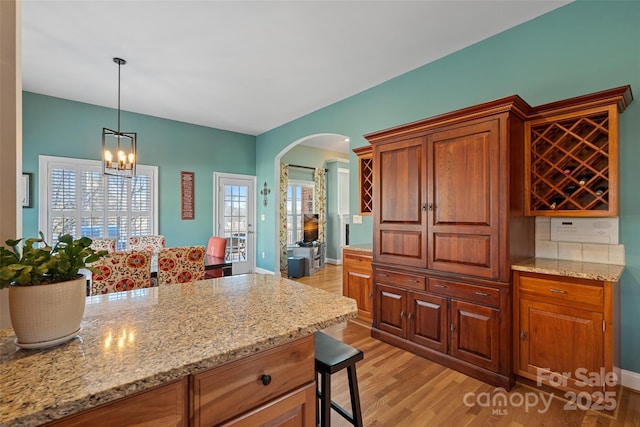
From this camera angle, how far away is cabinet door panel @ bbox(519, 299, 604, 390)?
1912mm

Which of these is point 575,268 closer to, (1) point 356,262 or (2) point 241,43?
(1) point 356,262

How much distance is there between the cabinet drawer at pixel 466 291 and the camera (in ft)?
7.33

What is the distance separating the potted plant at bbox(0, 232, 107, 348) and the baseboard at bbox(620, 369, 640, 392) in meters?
3.40

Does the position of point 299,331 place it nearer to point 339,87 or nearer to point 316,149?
point 339,87

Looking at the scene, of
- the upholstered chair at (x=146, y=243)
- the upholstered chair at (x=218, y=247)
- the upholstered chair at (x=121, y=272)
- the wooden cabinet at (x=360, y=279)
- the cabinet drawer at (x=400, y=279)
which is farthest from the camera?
the upholstered chair at (x=146, y=243)

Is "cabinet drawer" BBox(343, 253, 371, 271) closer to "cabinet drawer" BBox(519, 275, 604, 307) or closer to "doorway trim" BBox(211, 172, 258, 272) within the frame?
"cabinet drawer" BBox(519, 275, 604, 307)

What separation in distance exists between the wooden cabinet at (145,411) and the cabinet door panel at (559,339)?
2.35m

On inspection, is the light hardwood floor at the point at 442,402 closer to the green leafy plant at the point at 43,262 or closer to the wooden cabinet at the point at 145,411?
the wooden cabinet at the point at 145,411

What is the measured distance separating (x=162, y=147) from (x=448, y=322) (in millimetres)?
5332

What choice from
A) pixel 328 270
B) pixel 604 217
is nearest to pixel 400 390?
pixel 604 217

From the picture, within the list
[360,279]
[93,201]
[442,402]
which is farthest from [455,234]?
[93,201]

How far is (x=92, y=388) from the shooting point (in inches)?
26.7

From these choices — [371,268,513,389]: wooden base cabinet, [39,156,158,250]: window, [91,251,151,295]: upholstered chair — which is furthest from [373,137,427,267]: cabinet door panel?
[39,156,158,250]: window

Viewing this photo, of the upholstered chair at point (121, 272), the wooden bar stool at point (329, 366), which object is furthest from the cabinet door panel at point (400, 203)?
the upholstered chair at point (121, 272)
